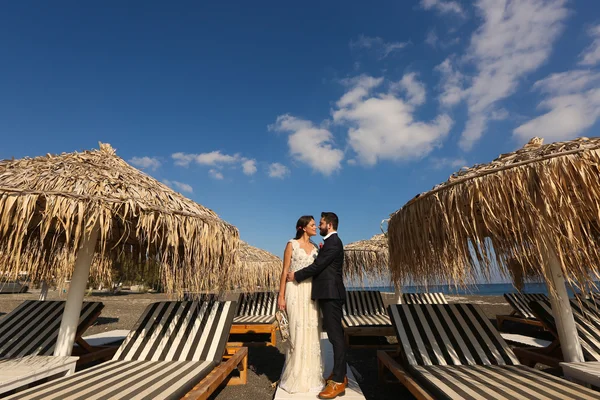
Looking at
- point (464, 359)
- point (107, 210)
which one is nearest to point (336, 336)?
point (464, 359)

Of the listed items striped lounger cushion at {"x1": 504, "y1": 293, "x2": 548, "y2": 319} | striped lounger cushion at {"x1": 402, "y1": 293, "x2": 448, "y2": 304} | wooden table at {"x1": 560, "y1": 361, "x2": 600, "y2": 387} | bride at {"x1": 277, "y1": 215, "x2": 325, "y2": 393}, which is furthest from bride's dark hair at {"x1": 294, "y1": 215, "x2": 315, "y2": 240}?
striped lounger cushion at {"x1": 504, "y1": 293, "x2": 548, "y2": 319}

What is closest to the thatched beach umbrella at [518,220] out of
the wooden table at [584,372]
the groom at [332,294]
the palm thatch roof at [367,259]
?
the wooden table at [584,372]

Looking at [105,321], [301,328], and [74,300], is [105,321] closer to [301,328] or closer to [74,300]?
[74,300]

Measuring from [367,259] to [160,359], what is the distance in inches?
241

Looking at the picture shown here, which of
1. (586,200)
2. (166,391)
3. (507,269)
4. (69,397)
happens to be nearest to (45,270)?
(69,397)

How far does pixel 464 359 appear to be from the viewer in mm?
3002

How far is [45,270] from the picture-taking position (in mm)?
5379

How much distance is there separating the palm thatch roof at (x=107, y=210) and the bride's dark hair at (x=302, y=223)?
1.03m

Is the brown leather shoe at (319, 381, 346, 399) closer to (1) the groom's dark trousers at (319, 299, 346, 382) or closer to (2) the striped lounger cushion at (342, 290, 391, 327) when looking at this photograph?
(1) the groom's dark trousers at (319, 299, 346, 382)

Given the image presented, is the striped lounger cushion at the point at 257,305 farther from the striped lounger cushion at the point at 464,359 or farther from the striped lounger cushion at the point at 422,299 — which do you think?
the striped lounger cushion at the point at 464,359

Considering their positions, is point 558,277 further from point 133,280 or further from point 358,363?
point 133,280

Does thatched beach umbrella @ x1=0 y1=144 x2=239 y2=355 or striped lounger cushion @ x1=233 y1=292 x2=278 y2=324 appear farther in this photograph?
striped lounger cushion @ x1=233 y1=292 x2=278 y2=324

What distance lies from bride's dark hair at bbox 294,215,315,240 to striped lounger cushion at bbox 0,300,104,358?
121 inches

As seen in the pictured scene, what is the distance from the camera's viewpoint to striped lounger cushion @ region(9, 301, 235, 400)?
2.13 meters
